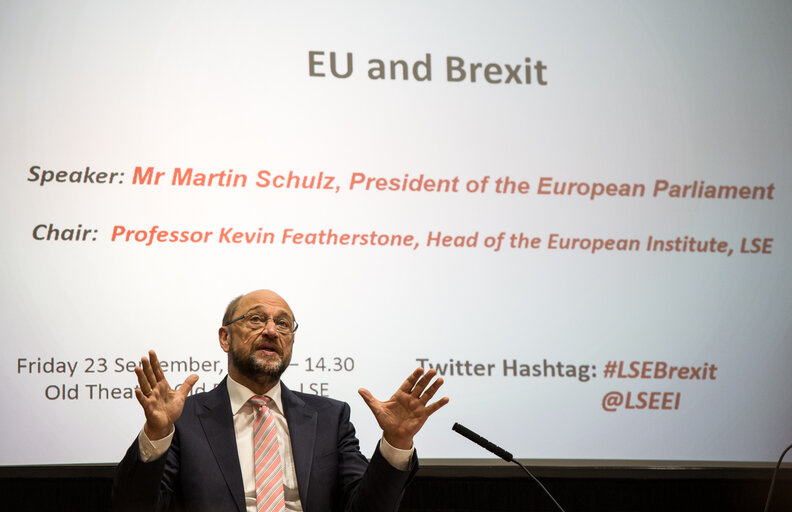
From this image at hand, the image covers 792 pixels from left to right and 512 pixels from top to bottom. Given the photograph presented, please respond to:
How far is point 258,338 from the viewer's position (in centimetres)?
294

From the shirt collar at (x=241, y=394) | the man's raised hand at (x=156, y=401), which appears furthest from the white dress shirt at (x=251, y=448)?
the man's raised hand at (x=156, y=401)

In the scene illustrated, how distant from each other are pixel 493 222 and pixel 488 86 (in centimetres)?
60

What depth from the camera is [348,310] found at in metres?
3.49

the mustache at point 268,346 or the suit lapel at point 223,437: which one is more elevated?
the mustache at point 268,346

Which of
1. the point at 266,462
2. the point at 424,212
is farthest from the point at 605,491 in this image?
the point at 266,462

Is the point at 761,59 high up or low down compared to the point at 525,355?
up

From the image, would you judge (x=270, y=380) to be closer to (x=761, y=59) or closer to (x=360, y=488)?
(x=360, y=488)

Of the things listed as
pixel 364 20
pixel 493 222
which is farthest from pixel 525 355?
pixel 364 20

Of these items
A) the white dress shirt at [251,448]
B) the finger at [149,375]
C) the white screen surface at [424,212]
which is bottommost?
the white dress shirt at [251,448]

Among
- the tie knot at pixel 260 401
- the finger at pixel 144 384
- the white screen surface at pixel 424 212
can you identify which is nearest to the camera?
the finger at pixel 144 384

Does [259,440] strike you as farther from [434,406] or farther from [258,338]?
[434,406]

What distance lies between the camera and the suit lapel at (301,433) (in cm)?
276

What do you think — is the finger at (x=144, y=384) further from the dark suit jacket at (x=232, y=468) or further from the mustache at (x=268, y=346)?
the mustache at (x=268, y=346)

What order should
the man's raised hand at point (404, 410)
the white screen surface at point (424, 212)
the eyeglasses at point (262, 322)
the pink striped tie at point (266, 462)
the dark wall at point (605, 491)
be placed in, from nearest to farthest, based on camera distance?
the man's raised hand at point (404, 410), the pink striped tie at point (266, 462), the eyeglasses at point (262, 322), the white screen surface at point (424, 212), the dark wall at point (605, 491)
